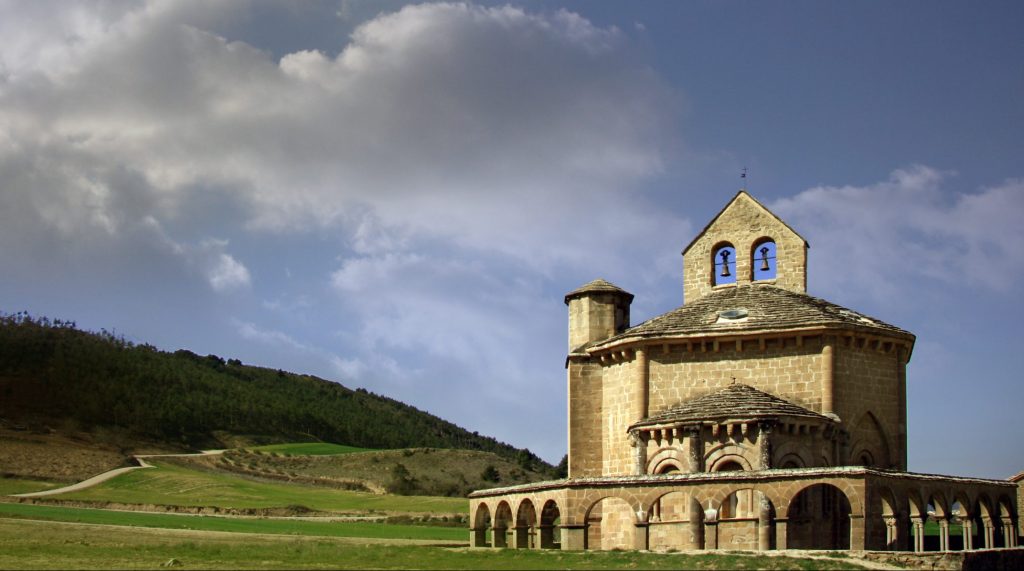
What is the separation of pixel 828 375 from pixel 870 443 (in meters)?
3.04

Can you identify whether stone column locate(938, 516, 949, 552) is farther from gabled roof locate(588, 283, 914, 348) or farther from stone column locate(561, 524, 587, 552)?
stone column locate(561, 524, 587, 552)

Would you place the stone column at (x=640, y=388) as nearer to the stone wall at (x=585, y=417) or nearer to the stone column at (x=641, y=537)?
the stone wall at (x=585, y=417)

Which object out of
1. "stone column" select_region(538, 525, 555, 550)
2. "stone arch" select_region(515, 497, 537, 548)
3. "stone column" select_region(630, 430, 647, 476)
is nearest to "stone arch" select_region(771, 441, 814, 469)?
"stone column" select_region(630, 430, 647, 476)

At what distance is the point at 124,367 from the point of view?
348 feet

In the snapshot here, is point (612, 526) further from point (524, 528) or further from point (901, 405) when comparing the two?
point (901, 405)

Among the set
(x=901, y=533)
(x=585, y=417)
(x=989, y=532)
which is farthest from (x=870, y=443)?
(x=585, y=417)

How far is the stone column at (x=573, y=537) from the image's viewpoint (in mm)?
30281

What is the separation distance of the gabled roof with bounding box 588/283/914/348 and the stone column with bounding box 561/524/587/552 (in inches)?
290

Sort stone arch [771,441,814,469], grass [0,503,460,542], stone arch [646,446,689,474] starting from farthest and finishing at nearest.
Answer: grass [0,503,460,542] → stone arch [646,446,689,474] → stone arch [771,441,814,469]

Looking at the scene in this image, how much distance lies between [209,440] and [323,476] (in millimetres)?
18017

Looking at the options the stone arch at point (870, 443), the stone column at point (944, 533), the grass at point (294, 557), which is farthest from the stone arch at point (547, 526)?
the stone column at point (944, 533)

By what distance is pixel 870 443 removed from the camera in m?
35.1

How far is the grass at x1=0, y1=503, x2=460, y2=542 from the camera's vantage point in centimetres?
4250

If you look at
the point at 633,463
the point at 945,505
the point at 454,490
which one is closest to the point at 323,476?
the point at 454,490
